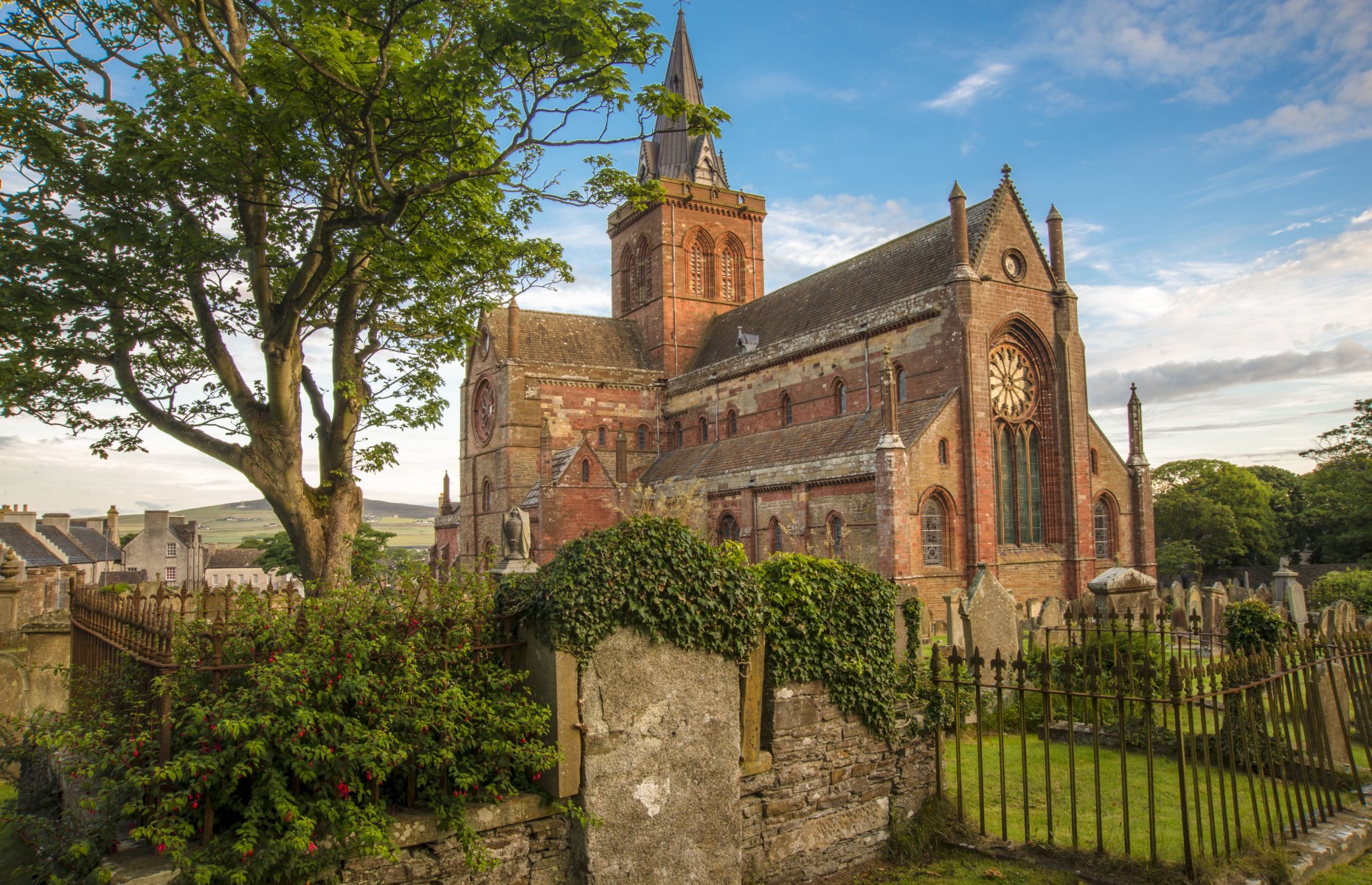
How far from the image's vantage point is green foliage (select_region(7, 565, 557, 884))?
464 centimetres

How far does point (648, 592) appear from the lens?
20.3 feet

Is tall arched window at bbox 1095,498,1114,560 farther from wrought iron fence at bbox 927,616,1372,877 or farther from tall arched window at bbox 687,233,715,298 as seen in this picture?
tall arched window at bbox 687,233,715,298


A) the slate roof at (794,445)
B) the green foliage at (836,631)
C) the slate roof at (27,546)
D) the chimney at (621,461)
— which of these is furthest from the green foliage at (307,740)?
the slate roof at (27,546)

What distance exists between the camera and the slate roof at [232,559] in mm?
62125

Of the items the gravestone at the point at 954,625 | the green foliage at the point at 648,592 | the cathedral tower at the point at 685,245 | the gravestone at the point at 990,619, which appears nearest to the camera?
the green foliage at the point at 648,592

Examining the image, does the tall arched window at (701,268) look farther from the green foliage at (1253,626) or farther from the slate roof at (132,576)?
the green foliage at (1253,626)

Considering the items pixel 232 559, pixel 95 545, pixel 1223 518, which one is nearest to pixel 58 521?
pixel 95 545

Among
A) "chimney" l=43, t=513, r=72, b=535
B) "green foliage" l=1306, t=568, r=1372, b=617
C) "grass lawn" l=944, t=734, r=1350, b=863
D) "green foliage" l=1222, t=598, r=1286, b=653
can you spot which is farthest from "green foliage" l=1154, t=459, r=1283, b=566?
"chimney" l=43, t=513, r=72, b=535

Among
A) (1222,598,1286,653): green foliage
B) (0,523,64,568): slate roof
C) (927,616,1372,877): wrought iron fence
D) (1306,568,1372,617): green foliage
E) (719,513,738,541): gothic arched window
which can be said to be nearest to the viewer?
(927,616,1372,877): wrought iron fence

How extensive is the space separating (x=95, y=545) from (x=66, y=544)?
4.73 metres

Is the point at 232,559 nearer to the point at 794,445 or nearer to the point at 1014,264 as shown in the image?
the point at 794,445

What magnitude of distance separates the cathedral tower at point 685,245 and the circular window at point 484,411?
7307mm

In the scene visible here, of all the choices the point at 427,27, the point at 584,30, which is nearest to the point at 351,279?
the point at 427,27

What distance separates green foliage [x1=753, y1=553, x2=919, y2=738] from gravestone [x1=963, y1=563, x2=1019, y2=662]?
4023 millimetres
